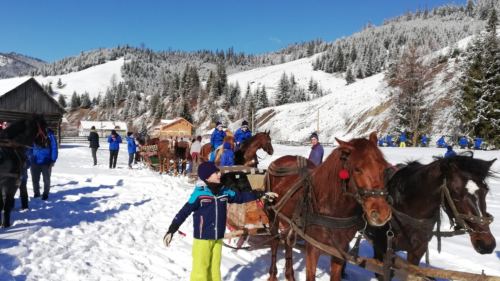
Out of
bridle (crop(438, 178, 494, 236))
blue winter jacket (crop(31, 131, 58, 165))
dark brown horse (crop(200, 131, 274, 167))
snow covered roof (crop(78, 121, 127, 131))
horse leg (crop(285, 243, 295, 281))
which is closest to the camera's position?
bridle (crop(438, 178, 494, 236))

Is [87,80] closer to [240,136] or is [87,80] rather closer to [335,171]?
[240,136]

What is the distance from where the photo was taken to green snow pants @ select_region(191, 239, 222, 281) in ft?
11.0

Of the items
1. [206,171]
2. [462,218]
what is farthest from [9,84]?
[462,218]

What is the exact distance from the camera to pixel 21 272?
404 centimetres

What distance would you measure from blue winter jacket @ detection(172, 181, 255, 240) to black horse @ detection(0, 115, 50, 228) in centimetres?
450

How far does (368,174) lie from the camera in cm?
293

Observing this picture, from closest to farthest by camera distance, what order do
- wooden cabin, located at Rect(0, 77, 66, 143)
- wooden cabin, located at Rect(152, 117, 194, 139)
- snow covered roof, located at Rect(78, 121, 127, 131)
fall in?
wooden cabin, located at Rect(0, 77, 66, 143) → wooden cabin, located at Rect(152, 117, 194, 139) → snow covered roof, located at Rect(78, 121, 127, 131)

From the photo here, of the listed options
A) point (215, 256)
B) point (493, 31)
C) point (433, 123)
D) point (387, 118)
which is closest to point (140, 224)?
point (215, 256)

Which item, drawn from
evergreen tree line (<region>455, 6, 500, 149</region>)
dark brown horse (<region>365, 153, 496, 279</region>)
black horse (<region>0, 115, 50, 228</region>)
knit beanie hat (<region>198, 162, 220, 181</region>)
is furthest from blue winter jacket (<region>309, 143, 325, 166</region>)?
evergreen tree line (<region>455, 6, 500, 149</region>)

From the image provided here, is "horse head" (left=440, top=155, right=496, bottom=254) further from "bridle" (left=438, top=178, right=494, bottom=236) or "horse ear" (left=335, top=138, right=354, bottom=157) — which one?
"horse ear" (left=335, top=138, right=354, bottom=157)

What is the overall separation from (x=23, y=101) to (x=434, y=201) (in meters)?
32.4

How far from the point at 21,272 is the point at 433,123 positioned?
4405cm

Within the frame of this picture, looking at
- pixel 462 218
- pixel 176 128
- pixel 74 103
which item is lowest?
pixel 462 218

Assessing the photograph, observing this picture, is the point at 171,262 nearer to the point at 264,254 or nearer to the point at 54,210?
the point at 264,254
